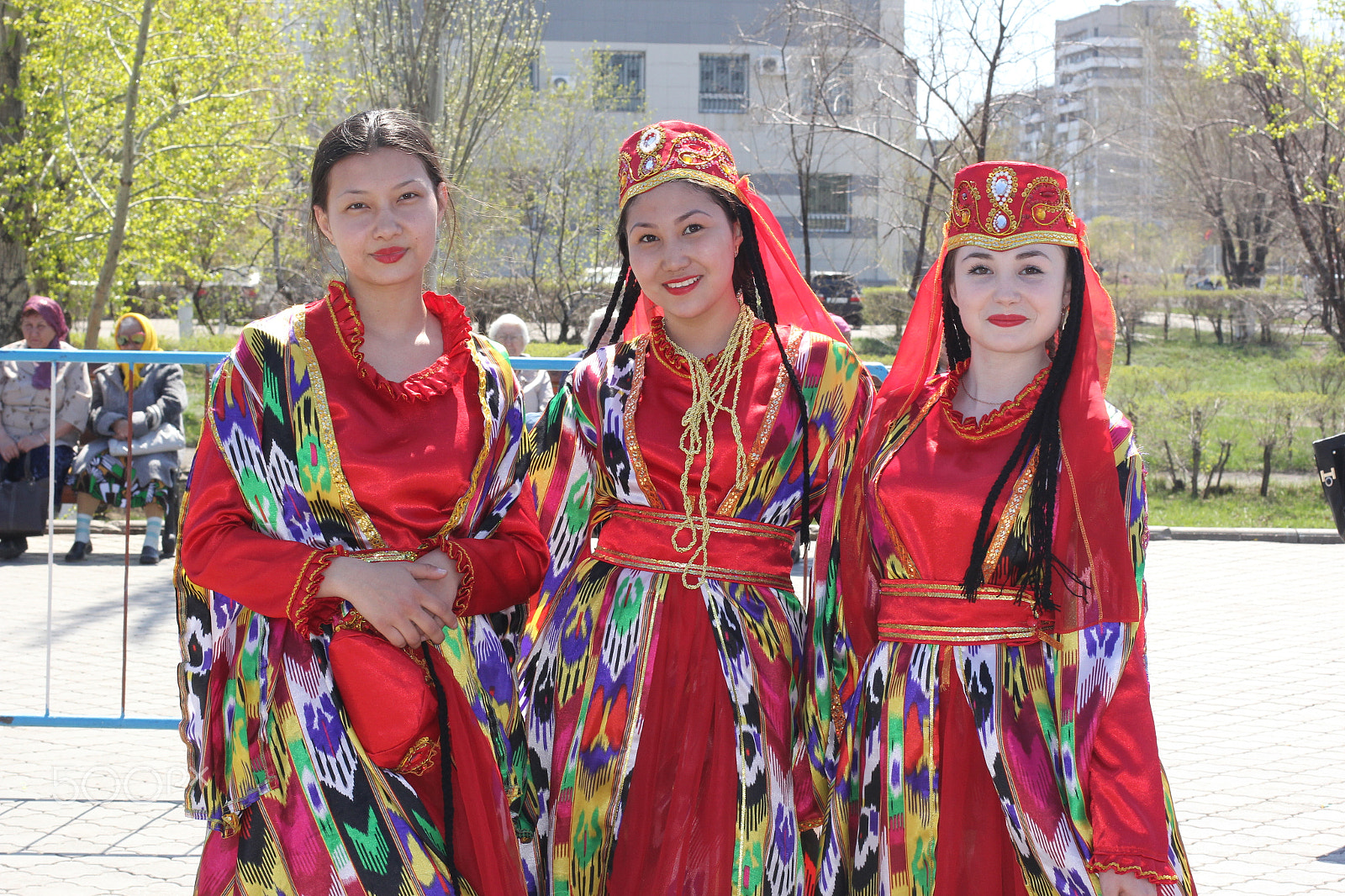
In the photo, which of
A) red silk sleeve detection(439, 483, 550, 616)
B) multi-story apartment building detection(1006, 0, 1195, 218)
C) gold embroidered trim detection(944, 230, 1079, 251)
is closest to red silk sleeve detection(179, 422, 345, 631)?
red silk sleeve detection(439, 483, 550, 616)

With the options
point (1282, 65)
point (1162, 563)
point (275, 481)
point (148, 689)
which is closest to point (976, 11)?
point (1282, 65)

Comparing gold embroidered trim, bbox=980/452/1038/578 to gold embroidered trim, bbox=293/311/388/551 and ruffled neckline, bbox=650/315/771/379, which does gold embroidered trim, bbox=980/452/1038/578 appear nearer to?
ruffled neckline, bbox=650/315/771/379

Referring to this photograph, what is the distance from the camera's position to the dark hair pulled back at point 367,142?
Answer: 2.24m

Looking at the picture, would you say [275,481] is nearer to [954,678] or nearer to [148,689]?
[954,678]

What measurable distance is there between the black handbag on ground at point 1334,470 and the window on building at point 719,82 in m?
31.1

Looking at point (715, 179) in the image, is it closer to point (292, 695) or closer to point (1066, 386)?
point (1066, 386)

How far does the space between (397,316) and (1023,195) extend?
1.16 metres

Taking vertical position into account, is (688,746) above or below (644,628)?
below

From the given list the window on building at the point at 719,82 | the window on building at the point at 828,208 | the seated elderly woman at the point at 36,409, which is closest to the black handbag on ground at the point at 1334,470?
the seated elderly woman at the point at 36,409

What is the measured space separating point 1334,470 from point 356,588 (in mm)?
3687

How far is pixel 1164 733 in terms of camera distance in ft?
16.9

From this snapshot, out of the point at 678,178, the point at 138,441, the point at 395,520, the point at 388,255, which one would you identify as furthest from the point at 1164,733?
the point at 138,441
